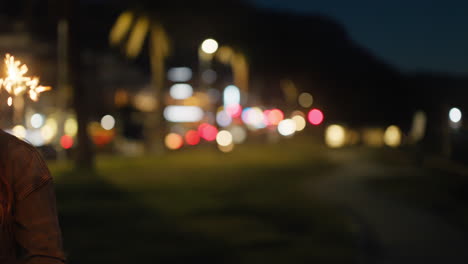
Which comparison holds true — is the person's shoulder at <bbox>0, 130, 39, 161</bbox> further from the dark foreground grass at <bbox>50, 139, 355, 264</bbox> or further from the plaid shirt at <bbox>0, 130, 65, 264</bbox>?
the dark foreground grass at <bbox>50, 139, 355, 264</bbox>

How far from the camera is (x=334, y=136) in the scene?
3778 centimetres

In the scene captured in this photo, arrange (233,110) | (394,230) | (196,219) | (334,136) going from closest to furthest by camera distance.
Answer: (394,230), (196,219), (334,136), (233,110)

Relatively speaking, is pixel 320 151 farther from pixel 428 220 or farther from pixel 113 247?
pixel 113 247

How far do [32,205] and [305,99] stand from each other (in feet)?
240

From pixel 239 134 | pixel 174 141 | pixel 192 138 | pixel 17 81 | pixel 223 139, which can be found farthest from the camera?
pixel 239 134

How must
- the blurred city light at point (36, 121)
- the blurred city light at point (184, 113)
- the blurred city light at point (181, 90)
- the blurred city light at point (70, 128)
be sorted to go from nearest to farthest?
the blurred city light at point (70, 128) < the blurred city light at point (36, 121) < the blurred city light at point (184, 113) < the blurred city light at point (181, 90)

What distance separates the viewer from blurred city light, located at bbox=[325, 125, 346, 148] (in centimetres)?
3775

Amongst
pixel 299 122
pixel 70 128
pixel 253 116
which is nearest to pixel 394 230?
pixel 70 128

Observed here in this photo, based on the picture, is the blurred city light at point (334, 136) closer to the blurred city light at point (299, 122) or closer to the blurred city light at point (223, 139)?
the blurred city light at point (223, 139)

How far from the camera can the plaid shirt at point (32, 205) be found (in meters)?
2.52

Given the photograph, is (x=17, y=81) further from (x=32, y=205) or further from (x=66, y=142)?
(x=66, y=142)

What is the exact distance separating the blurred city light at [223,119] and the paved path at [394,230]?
842 inches

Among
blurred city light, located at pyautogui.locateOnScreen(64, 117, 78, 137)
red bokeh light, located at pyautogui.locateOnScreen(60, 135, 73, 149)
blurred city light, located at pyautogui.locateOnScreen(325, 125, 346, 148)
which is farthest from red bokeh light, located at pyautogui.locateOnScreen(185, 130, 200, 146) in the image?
red bokeh light, located at pyautogui.locateOnScreen(60, 135, 73, 149)

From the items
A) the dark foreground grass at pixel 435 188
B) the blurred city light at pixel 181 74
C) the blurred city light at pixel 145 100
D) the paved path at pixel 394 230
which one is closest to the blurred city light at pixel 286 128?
the blurred city light at pixel 145 100
